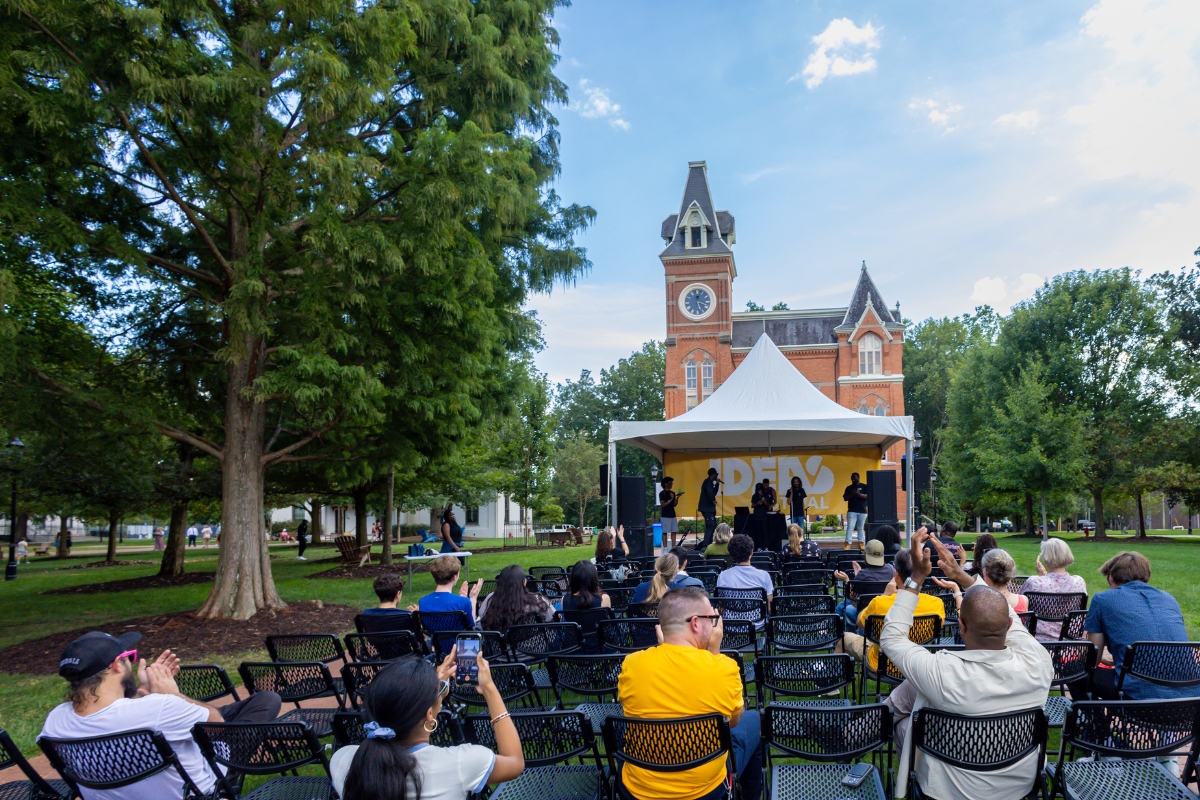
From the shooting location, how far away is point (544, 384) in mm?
33031

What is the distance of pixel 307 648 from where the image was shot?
4.96 metres

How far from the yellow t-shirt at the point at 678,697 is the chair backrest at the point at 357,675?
190cm

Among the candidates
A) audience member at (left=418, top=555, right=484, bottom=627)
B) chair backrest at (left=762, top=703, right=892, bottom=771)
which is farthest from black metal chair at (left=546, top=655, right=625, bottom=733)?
chair backrest at (left=762, top=703, right=892, bottom=771)

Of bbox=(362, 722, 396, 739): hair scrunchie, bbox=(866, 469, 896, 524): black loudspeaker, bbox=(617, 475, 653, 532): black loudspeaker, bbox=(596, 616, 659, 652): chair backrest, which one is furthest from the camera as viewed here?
bbox=(617, 475, 653, 532): black loudspeaker

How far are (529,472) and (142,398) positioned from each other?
22.0 meters

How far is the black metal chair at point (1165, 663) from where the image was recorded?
12.0 ft

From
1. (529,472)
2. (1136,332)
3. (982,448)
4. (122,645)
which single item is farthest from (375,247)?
(1136,332)

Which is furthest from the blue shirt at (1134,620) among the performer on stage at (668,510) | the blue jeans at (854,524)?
the performer on stage at (668,510)

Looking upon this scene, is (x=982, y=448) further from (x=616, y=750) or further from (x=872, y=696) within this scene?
(x=616, y=750)

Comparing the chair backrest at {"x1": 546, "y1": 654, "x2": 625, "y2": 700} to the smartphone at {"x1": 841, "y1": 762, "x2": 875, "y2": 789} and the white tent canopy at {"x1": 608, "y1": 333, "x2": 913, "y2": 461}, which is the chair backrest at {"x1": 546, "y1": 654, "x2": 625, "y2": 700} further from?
the white tent canopy at {"x1": 608, "y1": 333, "x2": 913, "y2": 461}

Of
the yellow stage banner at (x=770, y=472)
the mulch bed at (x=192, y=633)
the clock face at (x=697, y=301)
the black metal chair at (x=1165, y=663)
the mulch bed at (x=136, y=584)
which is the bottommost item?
the mulch bed at (x=136, y=584)

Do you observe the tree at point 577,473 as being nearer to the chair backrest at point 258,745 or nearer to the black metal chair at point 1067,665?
the black metal chair at point 1067,665

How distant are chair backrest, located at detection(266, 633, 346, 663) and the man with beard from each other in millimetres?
1473

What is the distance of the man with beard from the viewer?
2.84 meters
